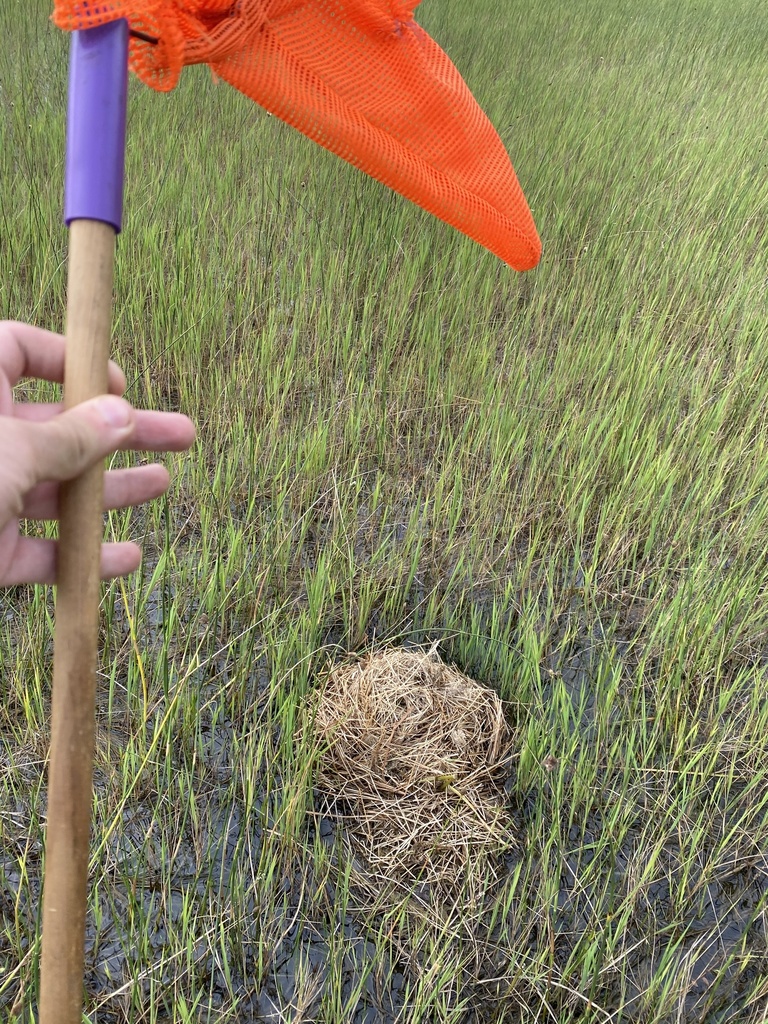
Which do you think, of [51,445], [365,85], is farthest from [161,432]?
[365,85]

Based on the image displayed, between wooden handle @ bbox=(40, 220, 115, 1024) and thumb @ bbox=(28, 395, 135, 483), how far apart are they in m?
0.02

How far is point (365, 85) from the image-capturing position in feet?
3.27

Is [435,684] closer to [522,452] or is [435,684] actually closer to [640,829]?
[640,829]

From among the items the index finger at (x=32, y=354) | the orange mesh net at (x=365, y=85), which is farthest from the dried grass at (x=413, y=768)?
the orange mesh net at (x=365, y=85)

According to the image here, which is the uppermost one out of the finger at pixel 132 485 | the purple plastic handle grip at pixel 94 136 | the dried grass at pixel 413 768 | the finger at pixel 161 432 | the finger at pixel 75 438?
the purple plastic handle grip at pixel 94 136

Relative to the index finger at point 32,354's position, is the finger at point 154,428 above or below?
below

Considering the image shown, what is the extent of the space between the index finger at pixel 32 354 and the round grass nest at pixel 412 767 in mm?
591

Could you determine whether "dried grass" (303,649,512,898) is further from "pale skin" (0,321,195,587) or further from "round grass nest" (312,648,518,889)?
"pale skin" (0,321,195,587)

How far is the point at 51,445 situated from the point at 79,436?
2 cm

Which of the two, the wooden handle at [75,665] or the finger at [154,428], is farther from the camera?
the finger at [154,428]

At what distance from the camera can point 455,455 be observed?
172 cm

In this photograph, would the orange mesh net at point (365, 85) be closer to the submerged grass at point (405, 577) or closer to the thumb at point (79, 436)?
the thumb at point (79, 436)

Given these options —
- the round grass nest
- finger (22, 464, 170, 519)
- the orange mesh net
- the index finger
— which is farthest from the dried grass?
the orange mesh net

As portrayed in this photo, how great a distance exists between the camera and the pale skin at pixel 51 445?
523 millimetres
